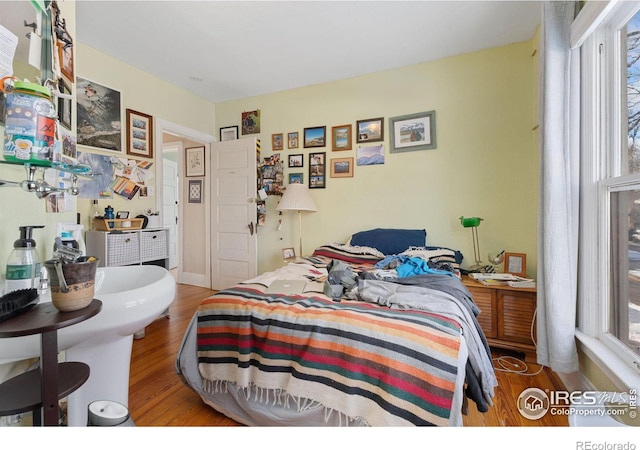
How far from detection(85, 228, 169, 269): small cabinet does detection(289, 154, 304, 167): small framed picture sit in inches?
62.4

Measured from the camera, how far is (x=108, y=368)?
1.04 meters

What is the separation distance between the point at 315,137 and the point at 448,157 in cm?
147

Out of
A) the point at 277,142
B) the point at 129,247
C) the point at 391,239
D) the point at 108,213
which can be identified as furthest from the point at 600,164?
the point at 108,213

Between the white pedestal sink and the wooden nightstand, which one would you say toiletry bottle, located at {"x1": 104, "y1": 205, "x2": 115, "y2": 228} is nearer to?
the white pedestal sink

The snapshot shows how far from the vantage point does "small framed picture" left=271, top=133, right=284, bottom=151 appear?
131 inches

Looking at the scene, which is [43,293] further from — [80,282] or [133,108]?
[133,108]

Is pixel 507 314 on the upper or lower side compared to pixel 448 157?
lower

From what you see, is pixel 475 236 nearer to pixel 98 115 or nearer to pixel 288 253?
pixel 288 253

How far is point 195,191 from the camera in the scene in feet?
12.8

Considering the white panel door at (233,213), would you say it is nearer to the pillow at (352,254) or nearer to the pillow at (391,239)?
the pillow at (352,254)

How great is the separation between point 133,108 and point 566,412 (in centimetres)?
404

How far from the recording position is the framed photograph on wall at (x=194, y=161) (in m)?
3.80

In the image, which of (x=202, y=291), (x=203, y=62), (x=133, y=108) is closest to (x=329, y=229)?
(x=202, y=291)

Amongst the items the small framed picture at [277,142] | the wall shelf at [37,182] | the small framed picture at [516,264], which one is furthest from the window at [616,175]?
the small framed picture at [277,142]
